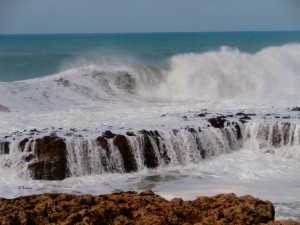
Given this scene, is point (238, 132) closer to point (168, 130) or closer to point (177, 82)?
point (168, 130)

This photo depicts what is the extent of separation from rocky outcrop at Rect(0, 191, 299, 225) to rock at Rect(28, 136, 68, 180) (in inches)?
235

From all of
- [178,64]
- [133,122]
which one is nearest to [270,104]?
[133,122]

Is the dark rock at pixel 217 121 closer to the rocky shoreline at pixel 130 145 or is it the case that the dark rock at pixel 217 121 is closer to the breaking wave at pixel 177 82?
the rocky shoreline at pixel 130 145

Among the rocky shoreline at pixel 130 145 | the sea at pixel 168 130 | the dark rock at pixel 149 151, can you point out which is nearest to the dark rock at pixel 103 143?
the rocky shoreline at pixel 130 145

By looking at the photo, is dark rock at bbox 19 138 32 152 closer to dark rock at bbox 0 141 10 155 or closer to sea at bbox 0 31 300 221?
sea at bbox 0 31 300 221

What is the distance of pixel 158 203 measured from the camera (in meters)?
5.83

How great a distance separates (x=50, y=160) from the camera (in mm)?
12141

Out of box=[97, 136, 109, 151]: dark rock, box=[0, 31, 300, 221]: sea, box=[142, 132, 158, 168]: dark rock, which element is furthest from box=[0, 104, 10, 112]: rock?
box=[142, 132, 158, 168]: dark rock

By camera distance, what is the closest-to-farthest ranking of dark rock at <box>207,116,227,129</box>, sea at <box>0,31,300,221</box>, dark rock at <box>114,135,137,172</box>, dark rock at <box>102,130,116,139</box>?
sea at <box>0,31,300,221</box>, dark rock at <box>114,135,137,172</box>, dark rock at <box>102,130,116,139</box>, dark rock at <box>207,116,227,129</box>

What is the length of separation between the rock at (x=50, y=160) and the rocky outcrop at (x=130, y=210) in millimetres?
5975

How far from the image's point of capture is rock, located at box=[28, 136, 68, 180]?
39.1 ft

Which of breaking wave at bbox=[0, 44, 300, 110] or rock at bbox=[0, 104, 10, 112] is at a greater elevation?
breaking wave at bbox=[0, 44, 300, 110]

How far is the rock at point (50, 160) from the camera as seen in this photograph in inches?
469

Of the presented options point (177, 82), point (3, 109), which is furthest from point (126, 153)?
point (177, 82)
